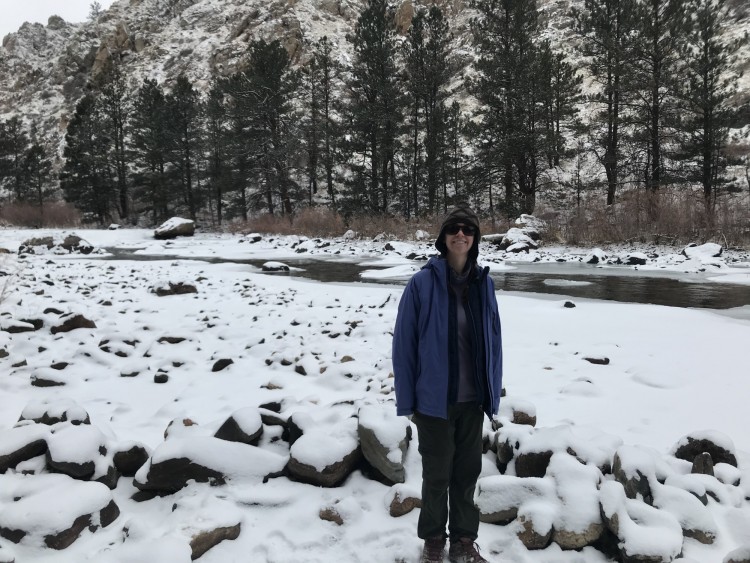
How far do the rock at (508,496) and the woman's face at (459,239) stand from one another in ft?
4.57

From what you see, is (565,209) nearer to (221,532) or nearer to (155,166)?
(221,532)

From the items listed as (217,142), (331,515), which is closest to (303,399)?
(331,515)

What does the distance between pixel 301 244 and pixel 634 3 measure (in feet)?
57.5

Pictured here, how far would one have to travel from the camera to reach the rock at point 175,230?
27016 mm

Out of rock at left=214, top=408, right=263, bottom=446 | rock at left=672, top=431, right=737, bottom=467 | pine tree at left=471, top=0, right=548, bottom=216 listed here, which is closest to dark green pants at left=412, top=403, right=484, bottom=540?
rock at left=214, top=408, right=263, bottom=446

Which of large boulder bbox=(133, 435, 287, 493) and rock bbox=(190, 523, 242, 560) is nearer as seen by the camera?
rock bbox=(190, 523, 242, 560)

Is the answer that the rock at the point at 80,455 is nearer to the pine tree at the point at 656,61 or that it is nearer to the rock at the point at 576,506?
the rock at the point at 576,506

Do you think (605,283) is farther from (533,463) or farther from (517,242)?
(533,463)

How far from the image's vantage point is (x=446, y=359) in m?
2.15

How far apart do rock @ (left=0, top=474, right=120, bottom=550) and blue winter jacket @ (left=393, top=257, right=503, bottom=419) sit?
1.73 meters

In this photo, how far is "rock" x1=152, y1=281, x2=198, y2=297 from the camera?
8922 millimetres

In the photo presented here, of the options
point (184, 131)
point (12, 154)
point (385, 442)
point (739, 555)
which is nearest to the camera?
point (739, 555)

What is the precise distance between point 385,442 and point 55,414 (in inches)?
96.7

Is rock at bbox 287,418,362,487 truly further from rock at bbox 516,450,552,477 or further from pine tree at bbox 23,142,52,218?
pine tree at bbox 23,142,52,218
